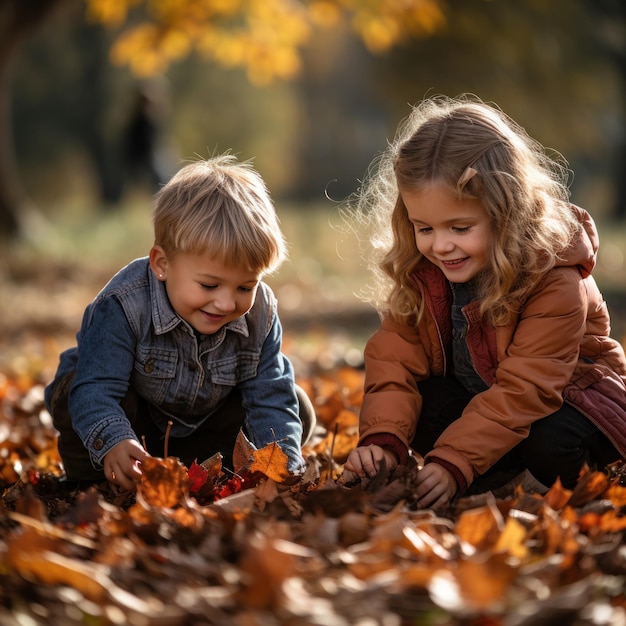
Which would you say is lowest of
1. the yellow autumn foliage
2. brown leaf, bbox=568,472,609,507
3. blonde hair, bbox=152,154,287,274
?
brown leaf, bbox=568,472,609,507

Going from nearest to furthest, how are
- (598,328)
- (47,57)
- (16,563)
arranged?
(16,563) < (598,328) < (47,57)

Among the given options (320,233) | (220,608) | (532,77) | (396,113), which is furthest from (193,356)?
(396,113)

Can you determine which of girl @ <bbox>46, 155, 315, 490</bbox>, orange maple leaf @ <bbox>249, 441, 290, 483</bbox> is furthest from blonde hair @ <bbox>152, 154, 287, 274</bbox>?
orange maple leaf @ <bbox>249, 441, 290, 483</bbox>

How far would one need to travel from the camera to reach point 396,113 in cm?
2627

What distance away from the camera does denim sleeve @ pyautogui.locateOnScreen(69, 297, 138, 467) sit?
2.72m

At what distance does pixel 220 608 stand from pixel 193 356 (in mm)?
1321

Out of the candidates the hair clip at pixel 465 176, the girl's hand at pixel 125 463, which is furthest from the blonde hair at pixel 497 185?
the girl's hand at pixel 125 463

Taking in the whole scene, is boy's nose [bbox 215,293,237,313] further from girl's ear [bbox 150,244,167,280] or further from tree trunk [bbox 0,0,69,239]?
tree trunk [bbox 0,0,69,239]

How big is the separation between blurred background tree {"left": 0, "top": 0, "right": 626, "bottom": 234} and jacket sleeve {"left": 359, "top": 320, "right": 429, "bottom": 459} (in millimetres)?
6953

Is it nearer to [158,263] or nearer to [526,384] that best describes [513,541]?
[526,384]

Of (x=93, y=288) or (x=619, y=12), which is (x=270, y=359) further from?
(x=619, y=12)

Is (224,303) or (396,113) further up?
(396,113)

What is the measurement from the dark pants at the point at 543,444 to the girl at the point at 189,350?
1.46 ft

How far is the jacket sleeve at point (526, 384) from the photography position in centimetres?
262
